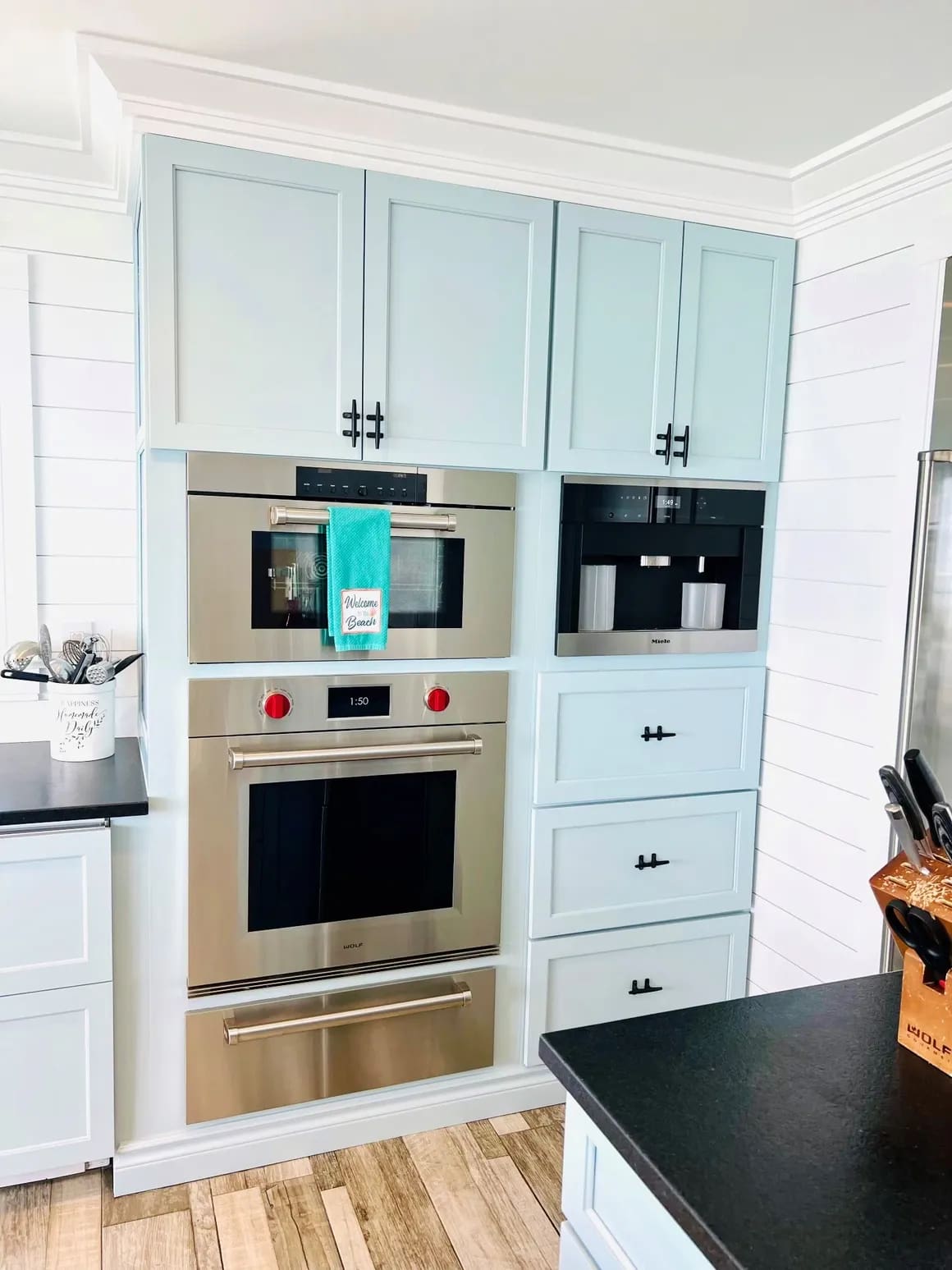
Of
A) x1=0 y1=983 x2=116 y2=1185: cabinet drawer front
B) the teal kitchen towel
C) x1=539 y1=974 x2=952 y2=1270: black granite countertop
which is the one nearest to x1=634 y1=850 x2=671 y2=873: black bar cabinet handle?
the teal kitchen towel

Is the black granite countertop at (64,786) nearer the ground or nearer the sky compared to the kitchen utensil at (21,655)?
nearer the ground

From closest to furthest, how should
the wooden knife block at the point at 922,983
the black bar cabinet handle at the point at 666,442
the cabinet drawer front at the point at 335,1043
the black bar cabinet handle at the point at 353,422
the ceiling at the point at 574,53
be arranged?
the wooden knife block at the point at 922,983, the ceiling at the point at 574,53, the black bar cabinet handle at the point at 353,422, the cabinet drawer front at the point at 335,1043, the black bar cabinet handle at the point at 666,442

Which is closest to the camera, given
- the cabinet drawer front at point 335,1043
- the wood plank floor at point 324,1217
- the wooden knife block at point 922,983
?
the wooden knife block at point 922,983

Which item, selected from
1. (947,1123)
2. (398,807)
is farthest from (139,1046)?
(947,1123)

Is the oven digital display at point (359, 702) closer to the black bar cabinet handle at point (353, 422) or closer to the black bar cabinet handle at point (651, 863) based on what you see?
the black bar cabinet handle at point (353, 422)

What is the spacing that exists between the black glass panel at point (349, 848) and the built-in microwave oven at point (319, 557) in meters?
0.33

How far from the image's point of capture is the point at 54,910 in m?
2.04

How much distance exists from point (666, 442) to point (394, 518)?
74 centimetres

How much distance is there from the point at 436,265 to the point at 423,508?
558 millimetres

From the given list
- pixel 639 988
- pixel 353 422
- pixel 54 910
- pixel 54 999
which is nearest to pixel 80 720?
pixel 54 910

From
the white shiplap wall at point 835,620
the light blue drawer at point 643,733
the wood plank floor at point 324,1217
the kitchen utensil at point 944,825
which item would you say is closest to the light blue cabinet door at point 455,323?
the light blue drawer at point 643,733

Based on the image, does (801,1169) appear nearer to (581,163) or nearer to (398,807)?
(398,807)

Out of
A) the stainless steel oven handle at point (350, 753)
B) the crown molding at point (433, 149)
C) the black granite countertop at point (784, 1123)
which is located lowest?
the black granite countertop at point (784, 1123)

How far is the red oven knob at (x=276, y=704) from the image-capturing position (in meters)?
2.15
